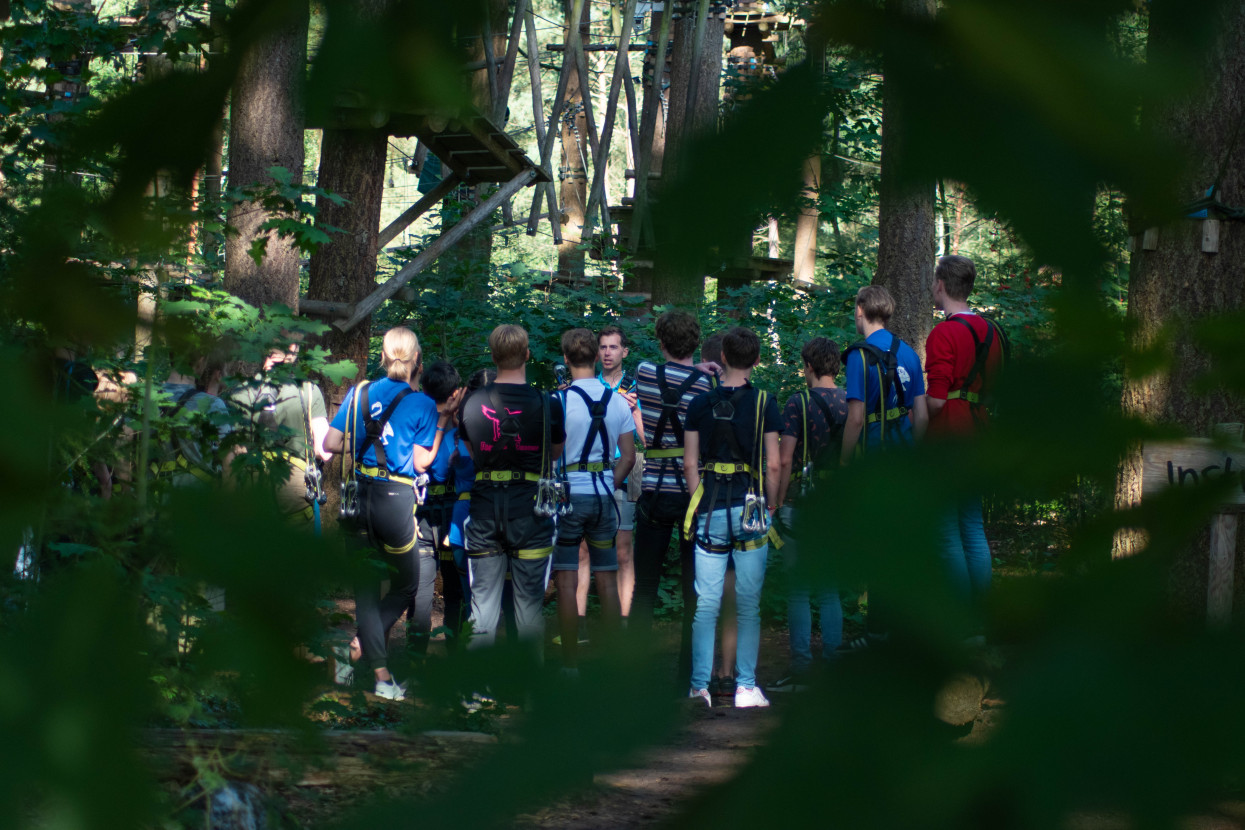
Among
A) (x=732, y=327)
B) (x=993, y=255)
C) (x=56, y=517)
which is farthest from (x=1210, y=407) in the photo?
(x=732, y=327)

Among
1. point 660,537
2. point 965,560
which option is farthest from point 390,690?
point 660,537

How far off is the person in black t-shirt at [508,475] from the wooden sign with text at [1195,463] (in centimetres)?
407

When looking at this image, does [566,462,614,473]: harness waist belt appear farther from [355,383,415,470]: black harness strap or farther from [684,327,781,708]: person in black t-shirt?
[355,383,415,470]: black harness strap

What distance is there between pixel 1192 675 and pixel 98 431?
821mm

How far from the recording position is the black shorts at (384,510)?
15.5 feet

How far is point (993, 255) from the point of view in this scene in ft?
2.30

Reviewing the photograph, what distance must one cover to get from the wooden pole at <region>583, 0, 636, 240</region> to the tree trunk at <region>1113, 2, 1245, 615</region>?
1.35ft

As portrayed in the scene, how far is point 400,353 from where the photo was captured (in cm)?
472

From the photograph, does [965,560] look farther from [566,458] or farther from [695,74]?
[566,458]

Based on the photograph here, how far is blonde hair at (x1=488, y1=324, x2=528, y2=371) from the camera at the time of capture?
15.3 feet

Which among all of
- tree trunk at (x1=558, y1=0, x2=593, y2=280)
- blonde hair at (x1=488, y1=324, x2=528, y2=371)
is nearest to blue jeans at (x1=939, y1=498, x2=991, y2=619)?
tree trunk at (x1=558, y1=0, x2=593, y2=280)

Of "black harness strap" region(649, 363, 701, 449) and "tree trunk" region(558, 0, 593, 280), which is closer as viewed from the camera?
"tree trunk" region(558, 0, 593, 280)

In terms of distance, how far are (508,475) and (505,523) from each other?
211 millimetres

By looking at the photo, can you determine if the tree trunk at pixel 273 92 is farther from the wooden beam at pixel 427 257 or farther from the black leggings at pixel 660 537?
the wooden beam at pixel 427 257
